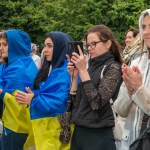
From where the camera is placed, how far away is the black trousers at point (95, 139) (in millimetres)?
3486

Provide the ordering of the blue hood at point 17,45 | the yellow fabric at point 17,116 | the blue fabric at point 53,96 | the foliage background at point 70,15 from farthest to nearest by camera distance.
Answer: the foliage background at point 70,15 → the blue hood at point 17,45 → the yellow fabric at point 17,116 → the blue fabric at point 53,96

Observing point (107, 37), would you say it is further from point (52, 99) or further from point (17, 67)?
point (17, 67)

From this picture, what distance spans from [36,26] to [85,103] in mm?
13904

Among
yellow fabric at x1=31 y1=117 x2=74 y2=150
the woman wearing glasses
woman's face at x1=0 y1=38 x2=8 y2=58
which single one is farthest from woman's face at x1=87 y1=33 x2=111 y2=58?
woman's face at x1=0 y1=38 x2=8 y2=58

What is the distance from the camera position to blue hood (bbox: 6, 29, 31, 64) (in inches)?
184

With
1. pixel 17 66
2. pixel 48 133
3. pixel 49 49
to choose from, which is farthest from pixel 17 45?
pixel 48 133

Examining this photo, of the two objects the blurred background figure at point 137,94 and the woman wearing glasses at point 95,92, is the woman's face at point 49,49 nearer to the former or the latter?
the woman wearing glasses at point 95,92

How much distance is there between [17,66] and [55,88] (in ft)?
2.91

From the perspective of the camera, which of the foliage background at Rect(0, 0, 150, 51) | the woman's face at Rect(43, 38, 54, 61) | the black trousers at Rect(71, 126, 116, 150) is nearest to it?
the black trousers at Rect(71, 126, 116, 150)

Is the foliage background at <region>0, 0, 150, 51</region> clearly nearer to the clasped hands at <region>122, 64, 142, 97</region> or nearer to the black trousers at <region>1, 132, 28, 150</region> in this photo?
the black trousers at <region>1, 132, 28, 150</region>

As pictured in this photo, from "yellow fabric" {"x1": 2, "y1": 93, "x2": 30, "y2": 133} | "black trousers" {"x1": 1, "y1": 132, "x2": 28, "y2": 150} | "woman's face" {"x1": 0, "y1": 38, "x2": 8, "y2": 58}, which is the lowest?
"black trousers" {"x1": 1, "y1": 132, "x2": 28, "y2": 150}

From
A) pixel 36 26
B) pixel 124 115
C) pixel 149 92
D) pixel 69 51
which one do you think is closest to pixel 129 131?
pixel 124 115

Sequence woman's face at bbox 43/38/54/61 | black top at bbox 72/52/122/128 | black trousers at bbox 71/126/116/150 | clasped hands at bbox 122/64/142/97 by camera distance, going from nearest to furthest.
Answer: clasped hands at bbox 122/64/142/97 < black top at bbox 72/52/122/128 < black trousers at bbox 71/126/116/150 < woman's face at bbox 43/38/54/61

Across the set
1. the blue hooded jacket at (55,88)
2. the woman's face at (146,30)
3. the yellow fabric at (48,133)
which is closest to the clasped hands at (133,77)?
the woman's face at (146,30)
